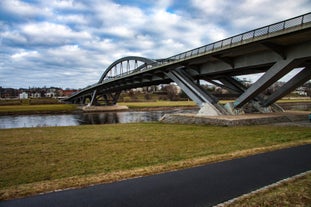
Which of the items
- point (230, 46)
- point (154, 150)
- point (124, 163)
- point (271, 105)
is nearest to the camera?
point (124, 163)

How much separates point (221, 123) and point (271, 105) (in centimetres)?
1302

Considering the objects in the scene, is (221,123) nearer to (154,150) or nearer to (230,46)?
(230,46)

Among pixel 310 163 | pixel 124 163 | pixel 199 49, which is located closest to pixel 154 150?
pixel 124 163

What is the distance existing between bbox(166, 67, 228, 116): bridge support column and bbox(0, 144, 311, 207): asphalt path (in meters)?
18.0

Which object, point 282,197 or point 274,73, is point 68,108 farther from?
point 282,197

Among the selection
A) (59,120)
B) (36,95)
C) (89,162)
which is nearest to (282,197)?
(89,162)

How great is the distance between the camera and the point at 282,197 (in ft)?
15.0

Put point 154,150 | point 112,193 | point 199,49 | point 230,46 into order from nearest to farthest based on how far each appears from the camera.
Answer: point 112,193 < point 154,150 < point 230,46 < point 199,49

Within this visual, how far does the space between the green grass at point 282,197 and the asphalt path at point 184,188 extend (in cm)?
35

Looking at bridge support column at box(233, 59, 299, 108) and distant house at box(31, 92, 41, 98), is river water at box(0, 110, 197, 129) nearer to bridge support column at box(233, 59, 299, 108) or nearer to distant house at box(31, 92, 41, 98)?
bridge support column at box(233, 59, 299, 108)

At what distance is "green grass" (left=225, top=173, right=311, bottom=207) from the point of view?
432 centimetres

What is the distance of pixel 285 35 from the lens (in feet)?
57.7

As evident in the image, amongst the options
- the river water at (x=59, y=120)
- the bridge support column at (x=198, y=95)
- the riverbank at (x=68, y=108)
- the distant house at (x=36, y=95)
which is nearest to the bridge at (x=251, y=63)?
the bridge support column at (x=198, y=95)

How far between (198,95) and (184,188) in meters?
22.9
